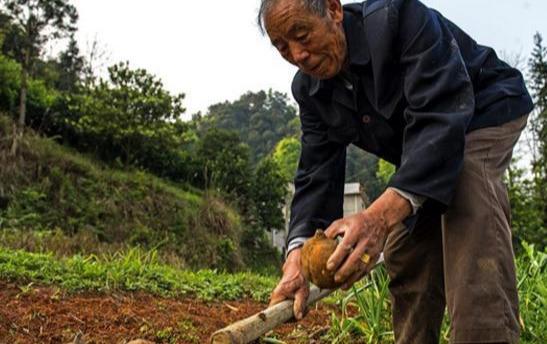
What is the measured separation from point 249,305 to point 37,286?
5.13 feet

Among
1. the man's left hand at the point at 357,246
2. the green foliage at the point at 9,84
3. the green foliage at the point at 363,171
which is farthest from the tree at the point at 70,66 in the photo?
the man's left hand at the point at 357,246

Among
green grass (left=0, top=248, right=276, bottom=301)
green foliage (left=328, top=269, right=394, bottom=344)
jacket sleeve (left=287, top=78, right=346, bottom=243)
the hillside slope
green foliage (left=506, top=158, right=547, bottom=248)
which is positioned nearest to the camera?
jacket sleeve (left=287, top=78, right=346, bottom=243)

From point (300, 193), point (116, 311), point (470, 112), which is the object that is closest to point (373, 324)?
point (300, 193)

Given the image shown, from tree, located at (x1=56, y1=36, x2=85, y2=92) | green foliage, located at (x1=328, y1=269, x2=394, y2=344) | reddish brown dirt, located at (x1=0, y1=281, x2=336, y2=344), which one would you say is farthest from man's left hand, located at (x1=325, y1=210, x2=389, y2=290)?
tree, located at (x1=56, y1=36, x2=85, y2=92)

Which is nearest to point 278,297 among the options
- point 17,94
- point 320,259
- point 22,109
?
point 320,259

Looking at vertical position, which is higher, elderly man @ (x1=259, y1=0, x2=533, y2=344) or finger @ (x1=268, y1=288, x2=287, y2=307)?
elderly man @ (x1=259, y1=0, x2=533, y2=344)

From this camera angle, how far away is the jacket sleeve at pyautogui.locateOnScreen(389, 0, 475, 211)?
1621mm

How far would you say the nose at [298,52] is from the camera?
6.01 feet

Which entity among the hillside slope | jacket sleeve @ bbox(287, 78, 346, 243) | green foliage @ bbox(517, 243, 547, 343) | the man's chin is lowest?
the hillside slope

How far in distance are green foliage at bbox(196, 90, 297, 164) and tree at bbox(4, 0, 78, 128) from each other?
28367 mm

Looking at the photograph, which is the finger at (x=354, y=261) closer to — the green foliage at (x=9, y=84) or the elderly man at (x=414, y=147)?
the elderly man at (x=414, y=147)

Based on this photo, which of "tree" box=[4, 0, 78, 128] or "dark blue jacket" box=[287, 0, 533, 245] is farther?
"tree" box=[4, 0, 78, 128]

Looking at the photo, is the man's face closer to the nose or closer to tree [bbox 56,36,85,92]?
the nose

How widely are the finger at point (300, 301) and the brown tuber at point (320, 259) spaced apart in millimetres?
174
